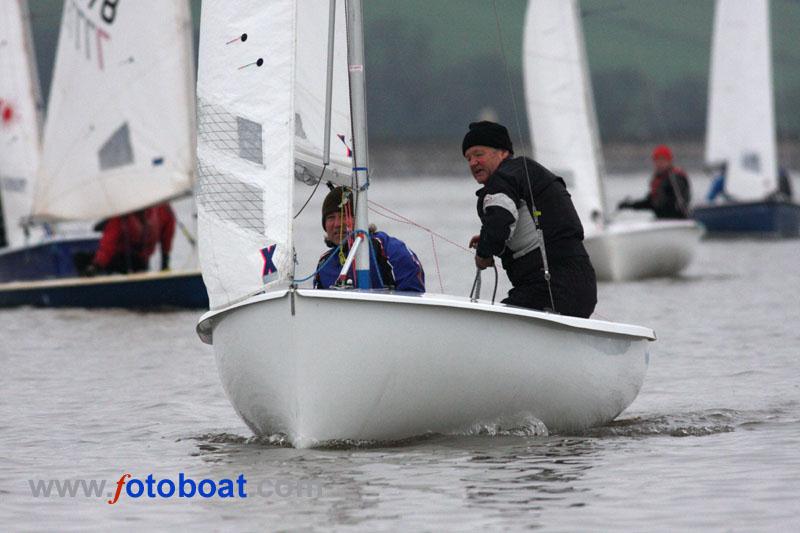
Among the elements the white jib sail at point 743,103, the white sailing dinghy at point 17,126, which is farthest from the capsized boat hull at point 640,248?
the white jib sail at point 743,103

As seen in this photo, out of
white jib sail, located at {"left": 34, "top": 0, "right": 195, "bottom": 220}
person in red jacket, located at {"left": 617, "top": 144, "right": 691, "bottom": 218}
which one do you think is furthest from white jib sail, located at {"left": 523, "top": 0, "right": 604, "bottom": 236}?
white jib sail, located at {"left": 34, "top": 0, "right": 195, "bottom": 220}

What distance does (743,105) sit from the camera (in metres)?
35.3

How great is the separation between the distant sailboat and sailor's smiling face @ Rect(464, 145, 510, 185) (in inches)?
1005

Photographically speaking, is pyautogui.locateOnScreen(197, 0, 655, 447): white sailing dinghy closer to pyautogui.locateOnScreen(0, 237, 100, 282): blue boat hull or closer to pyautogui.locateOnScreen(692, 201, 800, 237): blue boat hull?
pyautogui.locateOnScreen(0, 237, 100, 282): blue boat hull

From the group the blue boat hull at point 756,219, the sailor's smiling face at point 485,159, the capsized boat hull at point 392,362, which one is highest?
the sailor's smiling face at point 485,159

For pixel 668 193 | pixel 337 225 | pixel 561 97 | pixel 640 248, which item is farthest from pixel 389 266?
pixel 561 97

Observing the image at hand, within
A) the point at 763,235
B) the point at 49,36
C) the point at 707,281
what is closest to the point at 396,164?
the point at 49,36

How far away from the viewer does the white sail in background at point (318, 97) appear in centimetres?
910

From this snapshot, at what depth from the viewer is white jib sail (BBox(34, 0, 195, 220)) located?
19984mm

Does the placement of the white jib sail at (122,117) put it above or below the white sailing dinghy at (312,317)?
above

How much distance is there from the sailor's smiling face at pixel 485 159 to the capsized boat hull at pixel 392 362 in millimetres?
730

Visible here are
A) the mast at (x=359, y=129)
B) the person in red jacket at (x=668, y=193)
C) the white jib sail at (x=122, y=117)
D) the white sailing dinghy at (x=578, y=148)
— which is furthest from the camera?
the person in red jacket at (x=668, y=193)

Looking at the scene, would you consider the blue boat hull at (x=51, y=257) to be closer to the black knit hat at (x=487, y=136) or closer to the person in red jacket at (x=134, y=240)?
the person in red jacket at (x=134, y=240)

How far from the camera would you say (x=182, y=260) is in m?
28.2
